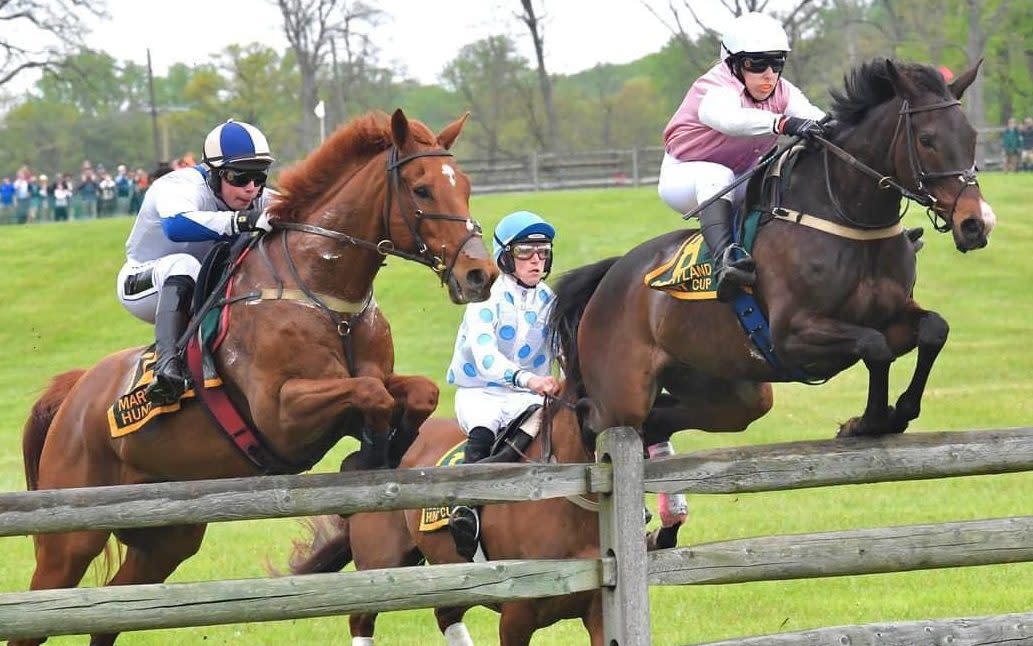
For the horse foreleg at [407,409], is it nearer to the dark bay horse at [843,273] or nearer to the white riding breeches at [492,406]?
the white riding breeches at [492,406]

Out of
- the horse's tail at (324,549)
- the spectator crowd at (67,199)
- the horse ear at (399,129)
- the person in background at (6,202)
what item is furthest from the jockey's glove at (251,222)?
the person in background at (6,202)

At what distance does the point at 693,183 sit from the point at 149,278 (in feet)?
9.10

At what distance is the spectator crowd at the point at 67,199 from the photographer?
141ft

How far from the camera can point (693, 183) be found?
738 cm

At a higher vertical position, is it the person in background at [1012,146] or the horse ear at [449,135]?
the horse ear at [449,135]

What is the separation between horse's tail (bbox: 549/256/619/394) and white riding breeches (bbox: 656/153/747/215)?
0.49 metres

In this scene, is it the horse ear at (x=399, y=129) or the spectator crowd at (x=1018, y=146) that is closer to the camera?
the horse ear at (x=399, y=129)

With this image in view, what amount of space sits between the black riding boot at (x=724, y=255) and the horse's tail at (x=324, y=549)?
2.90 metres

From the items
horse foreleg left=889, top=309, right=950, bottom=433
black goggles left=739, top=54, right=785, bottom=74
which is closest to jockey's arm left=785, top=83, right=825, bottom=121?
black goggles left=739, top=54, right=785, bottom=74

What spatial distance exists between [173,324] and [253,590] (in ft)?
6.67

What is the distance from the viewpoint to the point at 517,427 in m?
7.42

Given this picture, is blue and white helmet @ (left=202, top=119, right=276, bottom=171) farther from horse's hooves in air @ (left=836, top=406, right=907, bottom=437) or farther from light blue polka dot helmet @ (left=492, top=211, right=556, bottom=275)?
horse's hooves in air @ (left=836, top=406, right=907, bottom=437)

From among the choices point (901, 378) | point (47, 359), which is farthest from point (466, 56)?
point (901, 378)

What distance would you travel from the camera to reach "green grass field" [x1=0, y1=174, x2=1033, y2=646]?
9711 millimetres
